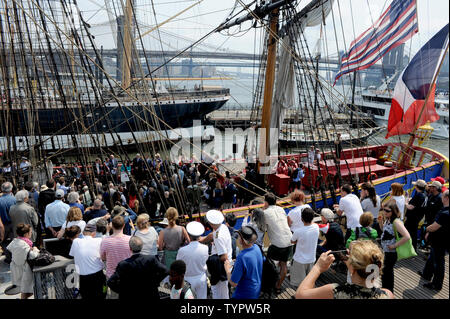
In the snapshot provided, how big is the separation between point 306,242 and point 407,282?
5.67 feet

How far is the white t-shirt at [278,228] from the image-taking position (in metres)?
3.86

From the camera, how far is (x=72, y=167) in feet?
36.5

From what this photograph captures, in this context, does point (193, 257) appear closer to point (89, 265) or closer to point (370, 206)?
point (89, 265)

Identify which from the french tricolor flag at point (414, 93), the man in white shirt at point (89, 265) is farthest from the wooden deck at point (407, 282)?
the french tricolor flag at point (414, 93)

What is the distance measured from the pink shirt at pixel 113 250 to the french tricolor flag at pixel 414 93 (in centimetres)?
746

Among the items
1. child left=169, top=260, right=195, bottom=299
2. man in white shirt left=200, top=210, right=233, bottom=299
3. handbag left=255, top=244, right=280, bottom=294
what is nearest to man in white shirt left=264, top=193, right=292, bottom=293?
handbag left=255, top=244, right=280, bottom=294

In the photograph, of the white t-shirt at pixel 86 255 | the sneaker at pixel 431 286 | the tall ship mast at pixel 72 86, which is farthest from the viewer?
the tall ship mast at pixel 72 86

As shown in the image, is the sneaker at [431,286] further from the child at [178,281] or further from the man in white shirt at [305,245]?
the child at [178,281]

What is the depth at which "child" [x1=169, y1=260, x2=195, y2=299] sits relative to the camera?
2582 millimetres

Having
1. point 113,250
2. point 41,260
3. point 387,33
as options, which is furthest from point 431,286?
point 387,33

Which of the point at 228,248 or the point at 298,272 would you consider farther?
the point at 298,272

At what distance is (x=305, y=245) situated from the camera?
3.67m

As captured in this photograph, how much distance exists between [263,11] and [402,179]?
6.56 m
